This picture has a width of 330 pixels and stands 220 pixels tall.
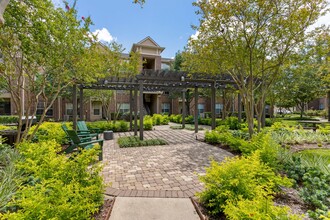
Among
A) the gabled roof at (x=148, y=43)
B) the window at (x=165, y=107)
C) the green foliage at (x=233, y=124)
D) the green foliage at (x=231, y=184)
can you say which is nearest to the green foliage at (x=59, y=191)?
the green foliage at (x=231, y=184)

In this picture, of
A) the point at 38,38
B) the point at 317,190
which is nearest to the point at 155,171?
the point at 317,190

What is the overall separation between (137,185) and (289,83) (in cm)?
1945

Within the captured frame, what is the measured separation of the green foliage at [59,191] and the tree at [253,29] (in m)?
6.32

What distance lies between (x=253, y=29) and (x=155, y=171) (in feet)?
20.1

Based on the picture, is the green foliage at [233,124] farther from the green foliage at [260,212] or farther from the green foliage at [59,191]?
the green foliage at [59,191]

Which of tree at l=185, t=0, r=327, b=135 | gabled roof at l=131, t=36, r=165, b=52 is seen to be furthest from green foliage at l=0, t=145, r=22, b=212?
gabled roof at l=131, t=36, r=165, b=52

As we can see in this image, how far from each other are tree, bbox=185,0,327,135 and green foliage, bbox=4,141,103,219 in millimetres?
6316

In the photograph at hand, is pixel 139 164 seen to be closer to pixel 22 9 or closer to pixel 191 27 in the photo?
pixel 22 9

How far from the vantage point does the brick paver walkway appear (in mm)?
3476

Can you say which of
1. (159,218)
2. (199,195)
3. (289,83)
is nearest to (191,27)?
(199,195)

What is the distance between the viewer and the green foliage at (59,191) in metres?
1.85

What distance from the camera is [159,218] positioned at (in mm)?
2574

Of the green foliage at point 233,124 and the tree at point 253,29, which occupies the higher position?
the tree at point 253,29

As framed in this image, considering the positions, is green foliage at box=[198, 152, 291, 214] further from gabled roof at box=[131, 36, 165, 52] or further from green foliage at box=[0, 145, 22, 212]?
Result: gabled roof at box=[131, 36, 165, 52]
